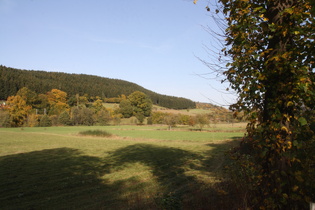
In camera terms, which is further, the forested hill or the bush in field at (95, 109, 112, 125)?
the forested hill

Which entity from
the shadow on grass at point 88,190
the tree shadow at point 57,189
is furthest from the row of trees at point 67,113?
the tree shadow at point 57,189

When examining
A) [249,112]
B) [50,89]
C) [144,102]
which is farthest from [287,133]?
[50,89]

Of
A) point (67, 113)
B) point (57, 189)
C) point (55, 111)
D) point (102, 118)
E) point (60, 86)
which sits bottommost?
point (57, 189)

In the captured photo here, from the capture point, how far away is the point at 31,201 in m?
7.96

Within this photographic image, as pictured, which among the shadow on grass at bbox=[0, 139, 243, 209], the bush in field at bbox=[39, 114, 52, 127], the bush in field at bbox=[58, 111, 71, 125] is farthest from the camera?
the bush in field at bbox=[58, 111, 71, 125]

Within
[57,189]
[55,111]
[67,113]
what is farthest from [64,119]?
[57,189]

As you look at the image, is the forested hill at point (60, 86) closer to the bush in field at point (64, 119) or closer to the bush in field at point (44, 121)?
the bush in field at point (64, 119)

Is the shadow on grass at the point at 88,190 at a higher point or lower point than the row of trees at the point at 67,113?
lower

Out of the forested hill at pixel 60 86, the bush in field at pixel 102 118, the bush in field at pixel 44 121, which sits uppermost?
the forested hill at pixel 60 86

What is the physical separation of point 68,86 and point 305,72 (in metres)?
123

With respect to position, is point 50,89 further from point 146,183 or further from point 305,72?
point 305,72

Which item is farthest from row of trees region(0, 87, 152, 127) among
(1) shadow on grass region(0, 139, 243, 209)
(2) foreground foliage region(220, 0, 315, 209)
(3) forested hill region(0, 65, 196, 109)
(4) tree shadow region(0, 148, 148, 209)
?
(2) foreground foliage region(220, 0, 315, 209)

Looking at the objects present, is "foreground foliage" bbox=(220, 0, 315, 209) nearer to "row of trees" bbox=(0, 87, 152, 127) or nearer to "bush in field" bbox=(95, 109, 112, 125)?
"row of trees" bbox=(0, 87, 152, 127)

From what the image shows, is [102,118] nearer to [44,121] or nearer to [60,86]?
[44,121]
